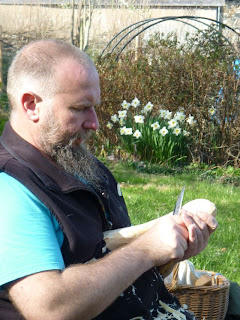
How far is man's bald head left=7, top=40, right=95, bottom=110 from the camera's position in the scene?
6.82ft

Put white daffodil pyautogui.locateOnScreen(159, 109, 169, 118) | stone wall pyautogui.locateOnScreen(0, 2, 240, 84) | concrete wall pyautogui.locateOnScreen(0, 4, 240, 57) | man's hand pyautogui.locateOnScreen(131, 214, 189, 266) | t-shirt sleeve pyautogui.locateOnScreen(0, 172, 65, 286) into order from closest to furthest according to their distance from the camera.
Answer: t-shirt sleeve pyautogui.locateOnScreen(0, 172, 65, 286) < man's hand pyautogui.locateOnScreen(131, 214, 189, 266) < white daffodil pyautogui.locateOnScreen(159, 109, 169, 118) < stone wall pyautogui.locateOnScreen(0, 2, 240, 84) < concrete wall pyautogui.locateOnScreen(0, 4, 240, 57)

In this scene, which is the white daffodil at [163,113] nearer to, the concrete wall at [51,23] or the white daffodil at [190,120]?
the white daffodil at [190,120]

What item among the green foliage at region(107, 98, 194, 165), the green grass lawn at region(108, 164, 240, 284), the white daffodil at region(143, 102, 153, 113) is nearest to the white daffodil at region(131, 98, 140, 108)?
the green foliage at region(107, 98, 194, 165)

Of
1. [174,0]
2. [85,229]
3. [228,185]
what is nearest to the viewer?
[85,229]

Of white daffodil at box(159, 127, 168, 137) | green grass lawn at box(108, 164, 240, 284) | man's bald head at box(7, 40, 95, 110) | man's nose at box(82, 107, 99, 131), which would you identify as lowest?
green grass lawn at box(108, 164, 240, 284)

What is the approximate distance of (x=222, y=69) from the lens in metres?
7.97

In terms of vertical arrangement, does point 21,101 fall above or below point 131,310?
above

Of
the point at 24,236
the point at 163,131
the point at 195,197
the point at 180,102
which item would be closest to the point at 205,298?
the point at 24,236

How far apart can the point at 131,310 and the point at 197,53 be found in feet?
22.2

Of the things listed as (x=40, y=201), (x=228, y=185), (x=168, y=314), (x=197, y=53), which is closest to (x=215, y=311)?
(x=168, y=314)

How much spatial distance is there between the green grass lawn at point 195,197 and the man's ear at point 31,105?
2447 millimetres

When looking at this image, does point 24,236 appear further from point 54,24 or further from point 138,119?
point 54,24

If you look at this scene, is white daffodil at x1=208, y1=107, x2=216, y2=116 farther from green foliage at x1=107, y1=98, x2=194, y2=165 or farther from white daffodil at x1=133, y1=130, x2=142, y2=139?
white daffodil at x1=133, y1=130, x2=142, y2=139

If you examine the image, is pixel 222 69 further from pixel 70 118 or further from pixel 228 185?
pixel 70 118
